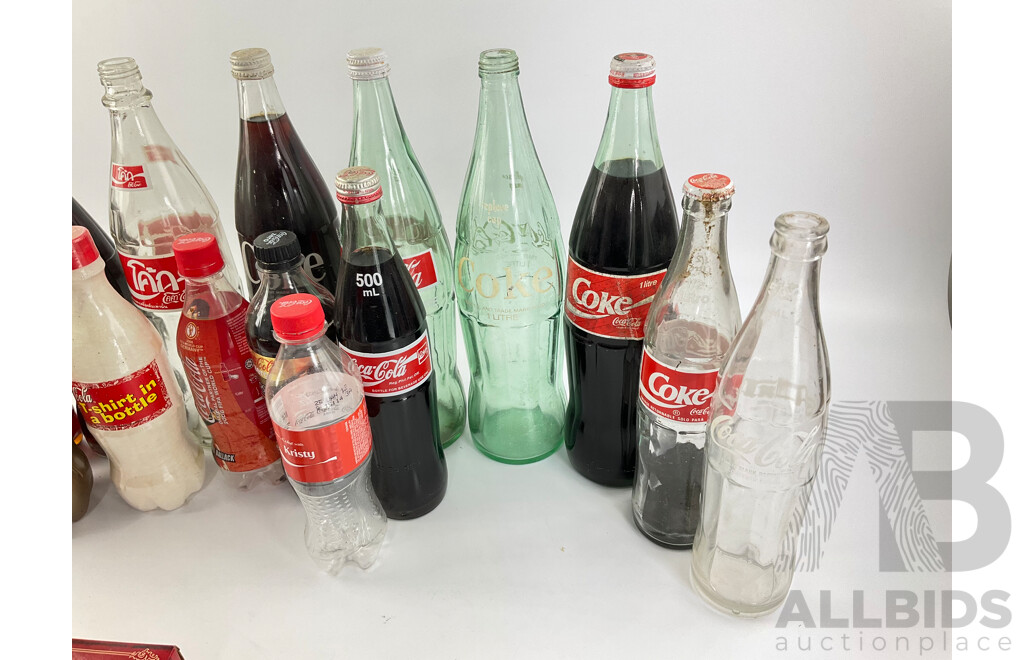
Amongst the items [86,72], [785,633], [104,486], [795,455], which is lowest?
[785,633]

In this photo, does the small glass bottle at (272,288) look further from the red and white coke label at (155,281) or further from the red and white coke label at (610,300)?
the red and white coke label at (610,300)

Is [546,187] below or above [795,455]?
above

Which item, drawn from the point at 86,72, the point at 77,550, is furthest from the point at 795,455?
the point at 86,72

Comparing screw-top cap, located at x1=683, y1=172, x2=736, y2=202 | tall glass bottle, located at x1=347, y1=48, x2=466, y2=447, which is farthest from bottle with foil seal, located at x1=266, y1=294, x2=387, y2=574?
screw-top cap, located at x1=683, y1=172, x2=736, y2=202

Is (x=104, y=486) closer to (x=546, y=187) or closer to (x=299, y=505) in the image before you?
(x=299, y=505)

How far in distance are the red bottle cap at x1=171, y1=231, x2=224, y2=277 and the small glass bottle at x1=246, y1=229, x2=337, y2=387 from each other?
0.06 metres

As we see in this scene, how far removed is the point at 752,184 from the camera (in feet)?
4.78

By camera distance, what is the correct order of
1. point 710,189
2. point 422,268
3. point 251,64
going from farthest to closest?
point 422,268
point 251,64
point 710,189

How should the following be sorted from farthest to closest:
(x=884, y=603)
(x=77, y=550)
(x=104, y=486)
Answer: (x=104, y=486)
(x=77, y=550)
(x=884, y=603)

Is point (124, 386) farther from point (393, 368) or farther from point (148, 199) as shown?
point (393, 368)

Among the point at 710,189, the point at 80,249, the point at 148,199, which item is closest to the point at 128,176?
the point at 148,199

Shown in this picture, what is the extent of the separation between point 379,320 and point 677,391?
375mm

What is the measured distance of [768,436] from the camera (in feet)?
2.76

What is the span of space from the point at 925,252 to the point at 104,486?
5.01ft
